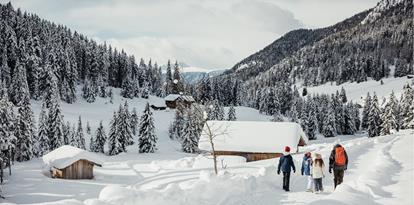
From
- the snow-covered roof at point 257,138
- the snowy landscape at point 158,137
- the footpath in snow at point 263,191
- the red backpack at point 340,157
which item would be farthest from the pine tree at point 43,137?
the red backpack at point 340,157

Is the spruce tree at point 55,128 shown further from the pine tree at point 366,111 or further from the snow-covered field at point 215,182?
the pine tree at point 366,111

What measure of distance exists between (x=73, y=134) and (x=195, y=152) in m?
22.5

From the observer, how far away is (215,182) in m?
15.4

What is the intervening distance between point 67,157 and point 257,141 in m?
22.2

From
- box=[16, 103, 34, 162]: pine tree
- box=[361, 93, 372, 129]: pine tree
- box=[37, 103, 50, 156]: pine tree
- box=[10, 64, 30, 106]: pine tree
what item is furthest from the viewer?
box=[361, 93, 372, 129]: pine tree

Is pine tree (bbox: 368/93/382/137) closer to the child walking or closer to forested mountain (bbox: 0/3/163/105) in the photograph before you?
forested mountain (bbox: 0/3/163/105)

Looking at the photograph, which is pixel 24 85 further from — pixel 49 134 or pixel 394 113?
pixel 394 113

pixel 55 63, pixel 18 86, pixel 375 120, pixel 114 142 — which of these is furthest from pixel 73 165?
pixel 375 120

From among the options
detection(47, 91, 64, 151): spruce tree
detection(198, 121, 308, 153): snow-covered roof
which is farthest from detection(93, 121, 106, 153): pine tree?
detection(198, 121, 308, 153): snow-covered roof

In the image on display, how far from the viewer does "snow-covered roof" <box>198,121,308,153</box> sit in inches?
1784

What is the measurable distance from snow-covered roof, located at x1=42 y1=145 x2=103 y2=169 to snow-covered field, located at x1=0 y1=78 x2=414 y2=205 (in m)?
1.79

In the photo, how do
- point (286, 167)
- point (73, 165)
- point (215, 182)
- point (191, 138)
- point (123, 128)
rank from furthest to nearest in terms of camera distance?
point (191, 138), point (123, 128), point (73, 165), point (286, 167), point (215, 182)

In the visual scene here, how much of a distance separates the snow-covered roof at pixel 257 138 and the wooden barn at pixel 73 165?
13.2m

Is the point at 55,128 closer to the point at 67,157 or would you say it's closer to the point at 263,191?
the point at 67,157
